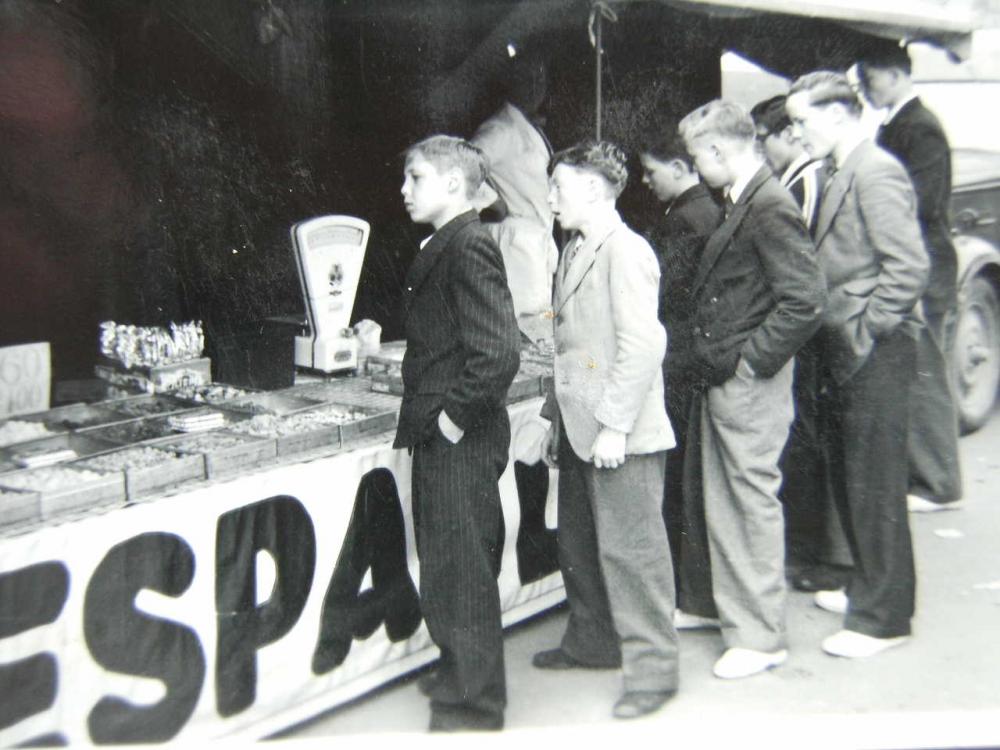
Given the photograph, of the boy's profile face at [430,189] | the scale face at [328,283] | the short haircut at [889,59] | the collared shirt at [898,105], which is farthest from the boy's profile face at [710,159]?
the short haircut at [889,59]

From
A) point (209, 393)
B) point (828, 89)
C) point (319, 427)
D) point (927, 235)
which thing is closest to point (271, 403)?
point (209, 393)

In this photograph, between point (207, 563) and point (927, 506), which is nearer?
point (207, 563)

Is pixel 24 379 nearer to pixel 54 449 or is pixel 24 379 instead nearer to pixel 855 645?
pixel 54 449

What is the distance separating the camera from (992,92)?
8.47 meters

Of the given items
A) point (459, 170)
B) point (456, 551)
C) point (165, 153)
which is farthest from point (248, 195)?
point (456, 551)

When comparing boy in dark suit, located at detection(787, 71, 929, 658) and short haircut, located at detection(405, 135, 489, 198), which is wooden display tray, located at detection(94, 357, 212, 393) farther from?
boy in dark suit, located at detection(787, 71, 929, 658)

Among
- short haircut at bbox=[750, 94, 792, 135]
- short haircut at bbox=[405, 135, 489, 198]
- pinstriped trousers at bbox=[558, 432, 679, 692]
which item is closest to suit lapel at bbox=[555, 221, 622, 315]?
short haircut at bbox=[405, 135, 489, 198]

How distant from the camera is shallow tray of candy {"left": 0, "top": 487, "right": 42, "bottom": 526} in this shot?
2.50 meters

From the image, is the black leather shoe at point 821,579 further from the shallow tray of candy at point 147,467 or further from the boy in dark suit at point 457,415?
the shallow tray of candy at point 147,467

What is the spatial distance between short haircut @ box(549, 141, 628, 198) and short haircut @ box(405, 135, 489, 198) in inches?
10.9

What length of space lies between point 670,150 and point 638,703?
1903 mm

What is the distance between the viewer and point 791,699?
3.31 m

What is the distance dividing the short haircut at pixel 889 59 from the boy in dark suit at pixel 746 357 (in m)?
2.06

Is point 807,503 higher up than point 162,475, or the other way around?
point 162,475
